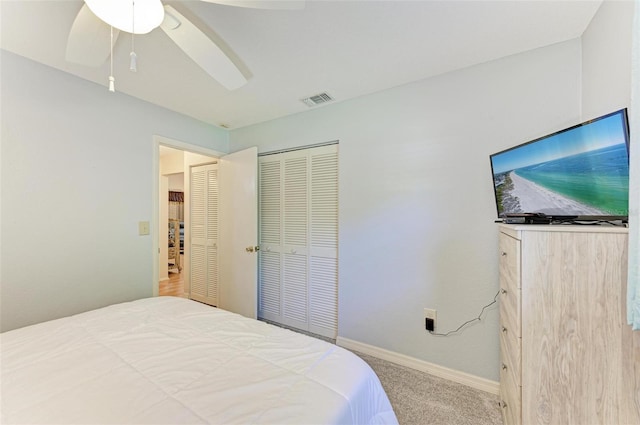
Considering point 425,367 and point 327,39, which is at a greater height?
point 327,39

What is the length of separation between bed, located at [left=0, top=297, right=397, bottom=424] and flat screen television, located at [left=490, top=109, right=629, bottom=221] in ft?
3.90

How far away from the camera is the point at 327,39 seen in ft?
4.91

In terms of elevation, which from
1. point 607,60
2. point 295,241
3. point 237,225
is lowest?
point 295,241

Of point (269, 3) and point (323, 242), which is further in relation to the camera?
point (323, 242)

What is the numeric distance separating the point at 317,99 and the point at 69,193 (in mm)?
2147

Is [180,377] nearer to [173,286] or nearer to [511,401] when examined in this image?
[511,401]

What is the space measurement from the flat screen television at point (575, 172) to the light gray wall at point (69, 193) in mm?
2932

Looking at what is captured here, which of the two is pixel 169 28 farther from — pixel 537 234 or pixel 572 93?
pixel 572 93

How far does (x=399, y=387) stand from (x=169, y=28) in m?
2.52

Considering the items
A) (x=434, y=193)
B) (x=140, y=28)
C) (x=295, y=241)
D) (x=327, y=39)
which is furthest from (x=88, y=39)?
(x=434, y=193)

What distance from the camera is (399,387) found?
5.80 ft

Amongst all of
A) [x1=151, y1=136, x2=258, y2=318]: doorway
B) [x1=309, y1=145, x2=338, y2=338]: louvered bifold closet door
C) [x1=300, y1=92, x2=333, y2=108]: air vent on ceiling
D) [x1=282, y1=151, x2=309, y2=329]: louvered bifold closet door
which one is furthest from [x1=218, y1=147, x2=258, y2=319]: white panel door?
[x1=300, y1=92, x2=333, y2=108]: air vent on ceiling

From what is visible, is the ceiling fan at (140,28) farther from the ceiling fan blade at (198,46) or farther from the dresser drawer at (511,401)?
the dresser drawer at (511,401)

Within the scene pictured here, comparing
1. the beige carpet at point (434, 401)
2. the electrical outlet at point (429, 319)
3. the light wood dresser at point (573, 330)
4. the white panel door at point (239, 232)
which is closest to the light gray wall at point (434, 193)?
the electrical outlet at point (429, 319)
